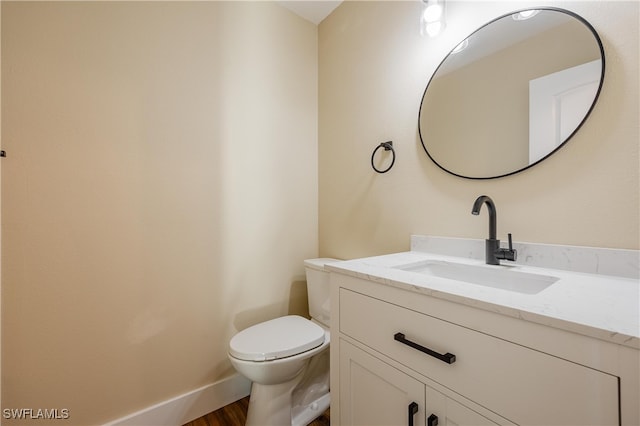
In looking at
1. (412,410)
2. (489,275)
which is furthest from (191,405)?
(489,275)

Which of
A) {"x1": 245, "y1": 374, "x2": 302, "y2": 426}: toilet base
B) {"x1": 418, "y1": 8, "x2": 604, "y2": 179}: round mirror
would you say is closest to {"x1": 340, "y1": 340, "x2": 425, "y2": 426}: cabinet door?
{"x1": 245, "y1": 374, "x2": 302, "y2": 426}: toilet base

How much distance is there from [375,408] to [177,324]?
1.05 meters

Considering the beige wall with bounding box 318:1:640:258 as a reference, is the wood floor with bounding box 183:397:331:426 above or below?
below

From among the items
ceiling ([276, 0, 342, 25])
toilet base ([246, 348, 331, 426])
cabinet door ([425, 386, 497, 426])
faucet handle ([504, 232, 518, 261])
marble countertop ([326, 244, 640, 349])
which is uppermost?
ceiling ([276, 0, 342, 25])

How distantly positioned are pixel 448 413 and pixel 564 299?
38 cm

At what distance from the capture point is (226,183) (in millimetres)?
1551

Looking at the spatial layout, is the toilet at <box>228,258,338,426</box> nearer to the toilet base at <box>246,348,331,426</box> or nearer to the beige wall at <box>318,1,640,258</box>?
the toilet base at <box>246,348,331,426</box>

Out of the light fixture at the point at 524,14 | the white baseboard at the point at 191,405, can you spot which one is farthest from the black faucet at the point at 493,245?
the white baseboard at the point at 191,405

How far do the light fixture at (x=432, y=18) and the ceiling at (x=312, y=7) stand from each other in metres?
0.78

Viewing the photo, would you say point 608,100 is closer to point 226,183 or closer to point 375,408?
point 375,408

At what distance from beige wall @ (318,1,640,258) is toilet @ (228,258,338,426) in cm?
51

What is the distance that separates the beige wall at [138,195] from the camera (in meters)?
1.08

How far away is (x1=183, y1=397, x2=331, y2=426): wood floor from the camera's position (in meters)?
1.41

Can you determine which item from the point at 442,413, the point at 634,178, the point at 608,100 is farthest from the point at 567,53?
the point at 442,413
